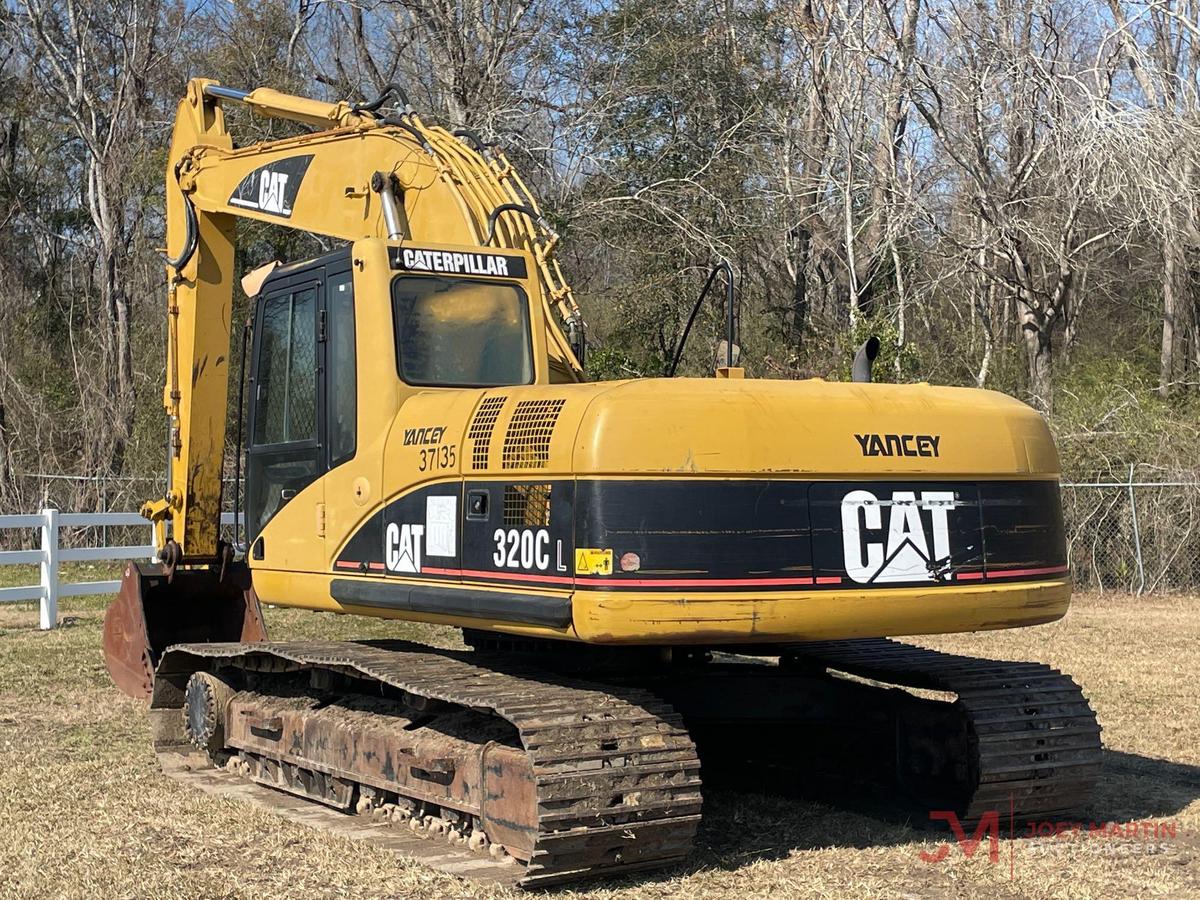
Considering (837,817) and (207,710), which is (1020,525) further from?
(207,710)

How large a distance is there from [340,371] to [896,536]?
2873 millimetres

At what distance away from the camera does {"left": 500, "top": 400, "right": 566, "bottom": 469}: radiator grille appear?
242 inches

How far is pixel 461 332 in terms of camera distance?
7.45 m

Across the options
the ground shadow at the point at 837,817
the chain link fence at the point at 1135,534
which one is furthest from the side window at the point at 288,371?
the chain link fence at the point at 1135,534

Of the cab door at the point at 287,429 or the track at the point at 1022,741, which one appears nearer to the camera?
the track at the point at 1022,741

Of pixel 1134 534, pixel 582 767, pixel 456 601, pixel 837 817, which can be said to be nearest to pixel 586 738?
pixel 582 767

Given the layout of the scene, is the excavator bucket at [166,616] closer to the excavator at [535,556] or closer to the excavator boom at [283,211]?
the excavator at [535,556]

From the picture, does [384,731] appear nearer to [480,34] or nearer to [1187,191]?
[1187,191]

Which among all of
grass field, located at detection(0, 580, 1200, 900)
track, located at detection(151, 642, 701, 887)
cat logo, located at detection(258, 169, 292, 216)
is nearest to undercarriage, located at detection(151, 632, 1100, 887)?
track, located at detection(151, 642, 701, 887)

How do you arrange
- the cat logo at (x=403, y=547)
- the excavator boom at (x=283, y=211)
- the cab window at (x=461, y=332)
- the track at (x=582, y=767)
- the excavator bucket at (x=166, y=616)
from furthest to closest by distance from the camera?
the excavator bucket at (x=166, y=616)
the excavator boom at (x=283, y=211)
the cab window at (x=461, y=332)
the cat logo at (x=403, y=547)
the track at (x=582, y=767)

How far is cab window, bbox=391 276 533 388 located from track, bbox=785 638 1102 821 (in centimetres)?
254

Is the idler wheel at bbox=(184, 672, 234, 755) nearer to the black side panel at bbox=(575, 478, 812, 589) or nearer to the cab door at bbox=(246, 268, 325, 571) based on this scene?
the cab door at bbox=(246, 268, 325, 571)

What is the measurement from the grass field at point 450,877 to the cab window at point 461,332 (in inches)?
87.1

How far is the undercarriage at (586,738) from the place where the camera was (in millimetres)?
5906
